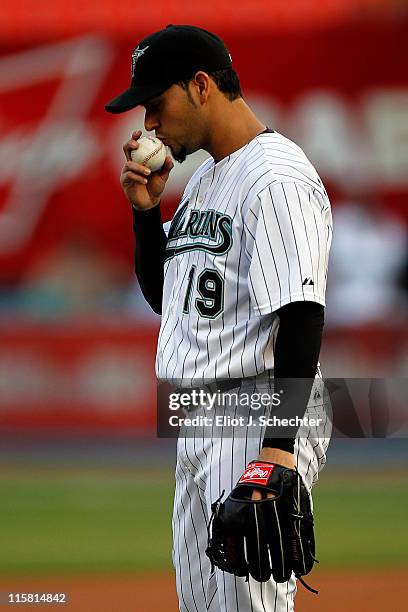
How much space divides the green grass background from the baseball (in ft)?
8.71

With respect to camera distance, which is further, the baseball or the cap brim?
the baseball

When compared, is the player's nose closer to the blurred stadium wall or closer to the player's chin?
the player's chin

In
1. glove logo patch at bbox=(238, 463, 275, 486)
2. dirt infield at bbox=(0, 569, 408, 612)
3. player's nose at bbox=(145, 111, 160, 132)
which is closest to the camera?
glove logo patch at bbox=(238, 463, 275, 486)

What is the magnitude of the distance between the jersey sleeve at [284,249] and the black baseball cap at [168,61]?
35 cm

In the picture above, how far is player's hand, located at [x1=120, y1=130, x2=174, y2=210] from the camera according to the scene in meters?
2.61

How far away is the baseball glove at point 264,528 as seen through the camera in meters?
2.11

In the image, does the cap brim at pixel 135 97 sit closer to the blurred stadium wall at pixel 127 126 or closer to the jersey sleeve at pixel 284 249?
the jersey sleeve at pixel 284 249

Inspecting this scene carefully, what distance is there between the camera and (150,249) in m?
2.73

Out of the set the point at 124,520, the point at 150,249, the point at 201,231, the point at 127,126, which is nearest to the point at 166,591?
the point at 124,520

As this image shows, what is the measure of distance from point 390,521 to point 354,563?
820 mm

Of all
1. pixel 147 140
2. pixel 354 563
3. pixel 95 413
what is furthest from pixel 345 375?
pixel 147 140

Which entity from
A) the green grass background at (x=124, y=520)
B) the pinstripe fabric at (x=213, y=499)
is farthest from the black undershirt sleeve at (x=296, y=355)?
the green grass background at (x=124, y=520)

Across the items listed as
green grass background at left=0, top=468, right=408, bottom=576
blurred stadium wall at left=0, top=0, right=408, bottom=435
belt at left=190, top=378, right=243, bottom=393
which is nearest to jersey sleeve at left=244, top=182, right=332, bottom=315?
belt at left=190, top=378, right=243, bottom=393

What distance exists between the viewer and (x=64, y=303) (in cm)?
859
